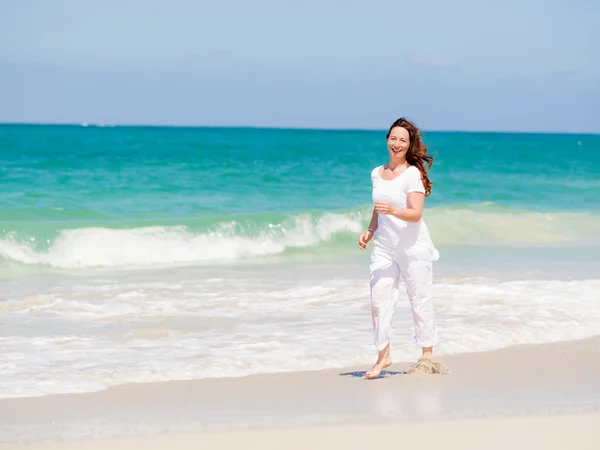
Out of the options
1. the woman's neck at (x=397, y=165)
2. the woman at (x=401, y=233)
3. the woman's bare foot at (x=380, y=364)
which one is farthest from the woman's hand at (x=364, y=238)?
the woman's bare foot at (x=380, y=364)

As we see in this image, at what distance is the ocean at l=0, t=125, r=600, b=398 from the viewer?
7277 mm

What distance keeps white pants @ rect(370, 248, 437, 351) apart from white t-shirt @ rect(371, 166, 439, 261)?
4 centimetres

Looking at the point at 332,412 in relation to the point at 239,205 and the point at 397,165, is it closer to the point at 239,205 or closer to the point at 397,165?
the point at 397,165

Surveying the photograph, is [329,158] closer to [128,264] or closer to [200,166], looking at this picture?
[200,166]

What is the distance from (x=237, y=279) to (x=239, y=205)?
12.2 m

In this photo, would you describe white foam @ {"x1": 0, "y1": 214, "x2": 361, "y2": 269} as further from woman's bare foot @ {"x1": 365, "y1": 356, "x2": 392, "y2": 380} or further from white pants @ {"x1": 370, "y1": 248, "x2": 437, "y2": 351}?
white pants @ {"x1": 370, "y1": 248, "x2": 437, "y2": 351}

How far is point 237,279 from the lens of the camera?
11.8 metres

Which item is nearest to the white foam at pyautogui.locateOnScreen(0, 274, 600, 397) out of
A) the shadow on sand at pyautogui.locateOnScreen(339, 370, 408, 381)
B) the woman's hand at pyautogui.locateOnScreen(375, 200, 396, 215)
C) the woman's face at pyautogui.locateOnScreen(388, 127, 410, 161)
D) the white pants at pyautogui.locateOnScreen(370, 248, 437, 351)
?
the shadow on sand at pyautogui.locateOnScreen(339, 370, 408, 381)

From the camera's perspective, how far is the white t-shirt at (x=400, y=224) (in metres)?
5.94

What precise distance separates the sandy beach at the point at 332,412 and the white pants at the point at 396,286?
A: 361mm

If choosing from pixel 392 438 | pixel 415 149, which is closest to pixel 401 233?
pixel 415 149

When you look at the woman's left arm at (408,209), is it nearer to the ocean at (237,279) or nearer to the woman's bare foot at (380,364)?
the woman's bare foot at (380,364)

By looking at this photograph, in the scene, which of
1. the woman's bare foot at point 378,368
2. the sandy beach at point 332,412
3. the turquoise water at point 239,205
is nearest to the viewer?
the sandy beach at point 332,412

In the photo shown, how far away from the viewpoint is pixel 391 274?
6164 millimetres
